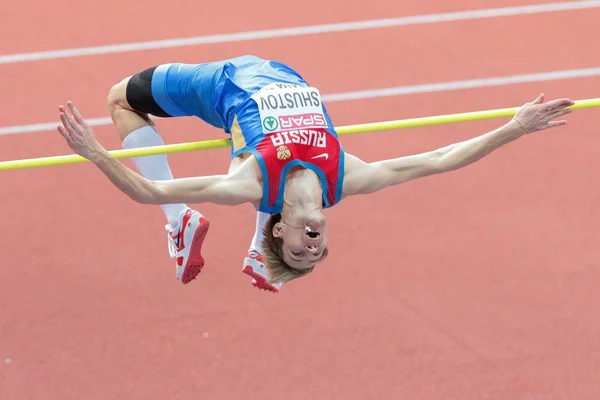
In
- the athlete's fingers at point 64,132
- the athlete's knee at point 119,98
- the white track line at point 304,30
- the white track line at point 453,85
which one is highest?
the white track line at point 304,30

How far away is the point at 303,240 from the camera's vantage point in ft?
18.4

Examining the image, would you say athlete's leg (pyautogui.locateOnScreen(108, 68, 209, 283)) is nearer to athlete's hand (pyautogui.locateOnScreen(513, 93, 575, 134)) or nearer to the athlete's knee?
the athlete's knee

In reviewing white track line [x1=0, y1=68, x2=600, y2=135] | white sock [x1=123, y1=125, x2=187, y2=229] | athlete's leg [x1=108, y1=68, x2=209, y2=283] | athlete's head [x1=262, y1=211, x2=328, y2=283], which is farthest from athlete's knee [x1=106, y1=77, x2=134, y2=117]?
white track line [x1=0, y1=68, x2=600, y2=135]

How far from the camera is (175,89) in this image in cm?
638

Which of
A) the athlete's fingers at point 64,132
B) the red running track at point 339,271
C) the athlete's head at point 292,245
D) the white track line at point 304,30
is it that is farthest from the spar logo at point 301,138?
the white track line at point 304,30

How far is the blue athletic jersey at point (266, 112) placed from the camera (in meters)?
5.70

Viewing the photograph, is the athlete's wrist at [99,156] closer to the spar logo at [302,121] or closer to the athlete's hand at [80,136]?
the athlete's hand at [80,136]

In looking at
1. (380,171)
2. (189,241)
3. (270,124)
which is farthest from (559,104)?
(189,241)

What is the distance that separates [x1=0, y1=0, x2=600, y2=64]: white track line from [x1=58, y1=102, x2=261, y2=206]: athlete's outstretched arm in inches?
174

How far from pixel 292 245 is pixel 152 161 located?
133cm

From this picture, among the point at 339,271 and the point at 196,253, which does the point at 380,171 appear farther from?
the point at 339,271

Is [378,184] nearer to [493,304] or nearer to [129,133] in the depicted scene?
[129,133]

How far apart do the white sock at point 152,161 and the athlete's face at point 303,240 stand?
1.06m

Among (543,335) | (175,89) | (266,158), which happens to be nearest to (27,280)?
(175,89)
